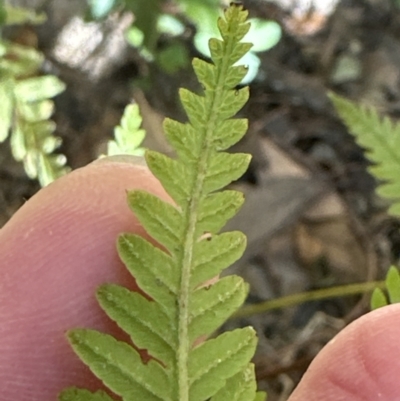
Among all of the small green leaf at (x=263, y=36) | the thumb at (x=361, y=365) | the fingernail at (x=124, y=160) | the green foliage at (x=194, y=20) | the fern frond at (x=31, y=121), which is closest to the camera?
the thumb at (x=361, y=365)

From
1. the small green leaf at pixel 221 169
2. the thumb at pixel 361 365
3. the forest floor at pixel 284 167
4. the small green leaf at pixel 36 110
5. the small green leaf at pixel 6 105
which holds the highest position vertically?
the small green leaf at pixel 221 169

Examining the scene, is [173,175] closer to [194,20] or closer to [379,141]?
[379,141]

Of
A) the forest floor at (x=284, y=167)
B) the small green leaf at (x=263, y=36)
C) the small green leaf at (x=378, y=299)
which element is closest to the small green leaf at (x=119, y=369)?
the small green leaf at (x=378, y=299)

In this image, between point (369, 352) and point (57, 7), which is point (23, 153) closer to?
point (369, 352)

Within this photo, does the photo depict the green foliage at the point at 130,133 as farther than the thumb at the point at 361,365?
Yes

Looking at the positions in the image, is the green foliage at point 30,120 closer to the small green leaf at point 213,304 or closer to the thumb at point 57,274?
the thumb at point 57,274

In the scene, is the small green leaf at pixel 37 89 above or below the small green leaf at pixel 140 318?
above
